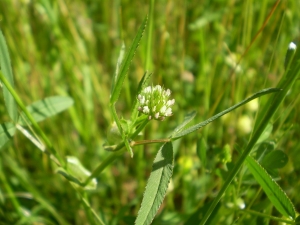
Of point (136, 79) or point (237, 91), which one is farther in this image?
point (136, 79)

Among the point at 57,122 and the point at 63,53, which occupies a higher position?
the point at 63,53

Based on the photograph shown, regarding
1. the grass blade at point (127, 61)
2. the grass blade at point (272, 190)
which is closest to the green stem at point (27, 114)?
the grass blade at point (127, 61)

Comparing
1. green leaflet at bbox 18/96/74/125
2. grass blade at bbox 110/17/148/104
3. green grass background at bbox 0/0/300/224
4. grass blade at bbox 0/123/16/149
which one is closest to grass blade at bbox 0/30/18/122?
grass blade at bbox 0/123/16/149

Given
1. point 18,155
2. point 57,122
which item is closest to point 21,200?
point 18,155

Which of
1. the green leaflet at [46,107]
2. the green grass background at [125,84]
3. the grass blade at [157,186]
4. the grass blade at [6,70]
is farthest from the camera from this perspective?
the green grass background at [125,84]

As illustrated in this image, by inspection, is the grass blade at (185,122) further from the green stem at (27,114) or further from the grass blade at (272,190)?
the green stem at (27,114)

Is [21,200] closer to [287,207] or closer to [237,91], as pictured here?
[237,91]
